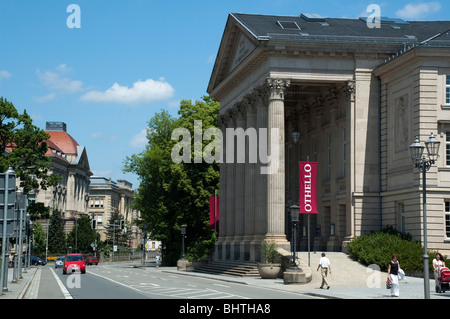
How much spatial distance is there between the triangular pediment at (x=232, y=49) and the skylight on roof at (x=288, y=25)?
2473 mm

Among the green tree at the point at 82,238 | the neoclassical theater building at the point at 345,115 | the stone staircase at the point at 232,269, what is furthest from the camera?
the green tree at the point at 82,238

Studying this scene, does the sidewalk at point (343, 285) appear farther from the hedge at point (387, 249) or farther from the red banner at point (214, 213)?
the red banner at point (214, 213)

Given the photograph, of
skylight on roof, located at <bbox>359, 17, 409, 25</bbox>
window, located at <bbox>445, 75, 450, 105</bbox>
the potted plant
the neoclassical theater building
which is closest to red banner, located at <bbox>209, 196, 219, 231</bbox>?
the neoclassical theater building

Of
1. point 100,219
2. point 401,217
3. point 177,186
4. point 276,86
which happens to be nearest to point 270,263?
point 401,217

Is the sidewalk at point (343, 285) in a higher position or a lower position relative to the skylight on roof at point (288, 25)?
lower

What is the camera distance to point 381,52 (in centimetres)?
4800

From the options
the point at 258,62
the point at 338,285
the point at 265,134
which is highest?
the point at 258,62

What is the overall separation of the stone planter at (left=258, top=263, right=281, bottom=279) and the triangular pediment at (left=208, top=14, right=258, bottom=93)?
14.9 m

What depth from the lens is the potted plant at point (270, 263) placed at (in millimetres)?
43594

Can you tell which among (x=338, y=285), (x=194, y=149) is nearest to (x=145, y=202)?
(x=194, y=149)

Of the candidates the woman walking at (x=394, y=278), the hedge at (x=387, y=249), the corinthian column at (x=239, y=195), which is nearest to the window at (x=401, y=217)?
the hedge at (x=387, y=249)

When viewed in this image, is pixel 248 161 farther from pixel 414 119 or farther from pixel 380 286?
pixel 380 286

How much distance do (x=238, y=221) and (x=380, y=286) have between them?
891 inches

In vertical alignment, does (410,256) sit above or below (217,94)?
below
